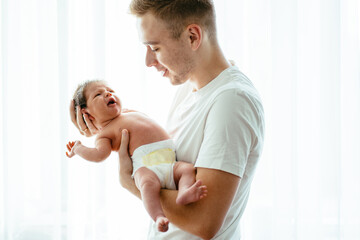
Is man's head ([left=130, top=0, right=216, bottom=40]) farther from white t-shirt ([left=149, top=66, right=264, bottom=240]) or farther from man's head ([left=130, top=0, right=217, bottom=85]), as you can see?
white t-shirt ([left=149, top=66, right=264, bottom=240])

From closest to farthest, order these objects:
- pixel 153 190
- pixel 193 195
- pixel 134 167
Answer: pixel 193 195 < pixel 153 190 < pixel 134 167

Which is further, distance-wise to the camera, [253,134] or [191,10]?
[191,10]

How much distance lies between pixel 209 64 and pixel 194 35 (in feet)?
0.37

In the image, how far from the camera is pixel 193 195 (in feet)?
3.46

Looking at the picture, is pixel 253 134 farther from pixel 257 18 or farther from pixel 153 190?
pixel 257 18

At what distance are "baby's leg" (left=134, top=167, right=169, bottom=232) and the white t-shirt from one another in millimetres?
127

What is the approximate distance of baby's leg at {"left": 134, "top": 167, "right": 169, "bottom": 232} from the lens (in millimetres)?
1073

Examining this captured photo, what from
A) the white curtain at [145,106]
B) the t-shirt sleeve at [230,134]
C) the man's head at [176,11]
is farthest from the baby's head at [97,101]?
the white curtain at [145,106]

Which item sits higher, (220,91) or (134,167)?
(220,91)

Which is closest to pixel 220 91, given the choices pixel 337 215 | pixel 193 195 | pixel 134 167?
A: pixel 193 195

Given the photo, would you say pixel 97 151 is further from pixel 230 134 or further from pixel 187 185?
pixel 230 134

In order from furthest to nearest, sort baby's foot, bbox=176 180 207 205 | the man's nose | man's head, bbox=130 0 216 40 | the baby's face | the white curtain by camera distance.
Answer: the white curtain, the baby's face, the man's nose, man's head, bbox=130 0 216 40, baby's foot, bbox=176 180 207 205

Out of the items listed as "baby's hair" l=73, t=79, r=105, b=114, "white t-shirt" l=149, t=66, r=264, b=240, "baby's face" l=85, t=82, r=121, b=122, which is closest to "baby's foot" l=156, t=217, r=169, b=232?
"white t-shirt" l=149, t=66, r=264, b=240

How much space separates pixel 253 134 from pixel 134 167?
472 millimetres
